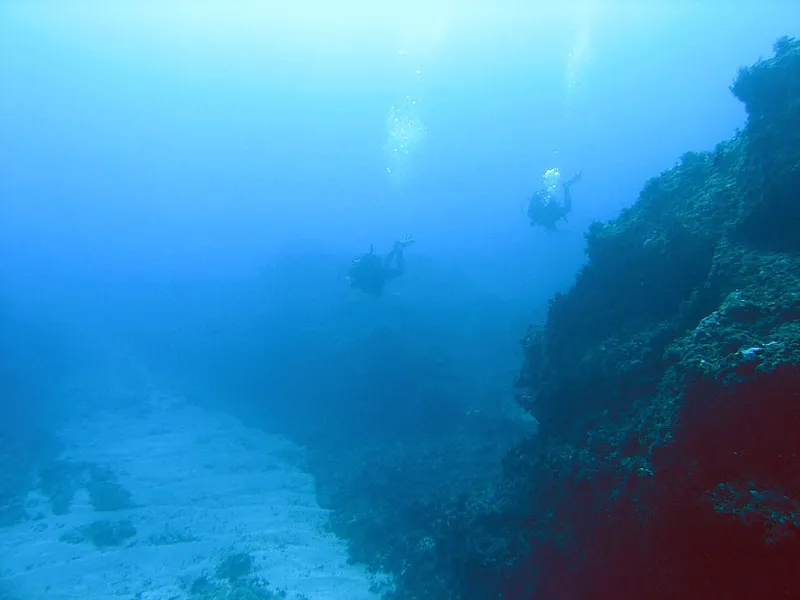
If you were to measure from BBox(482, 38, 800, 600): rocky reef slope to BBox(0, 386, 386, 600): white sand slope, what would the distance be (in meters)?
7.53

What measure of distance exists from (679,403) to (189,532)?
16.1 meters

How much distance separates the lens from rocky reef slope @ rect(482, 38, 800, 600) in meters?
3.97

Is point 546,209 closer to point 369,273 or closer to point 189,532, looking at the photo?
point 369,273

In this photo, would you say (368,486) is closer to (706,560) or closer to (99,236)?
(706,560)

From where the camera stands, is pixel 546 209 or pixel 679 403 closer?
pixel 679 403

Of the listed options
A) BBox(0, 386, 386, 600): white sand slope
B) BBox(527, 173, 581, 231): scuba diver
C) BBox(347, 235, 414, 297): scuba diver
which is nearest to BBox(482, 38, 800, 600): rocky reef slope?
BBox(527, 173, 581, 231): scuba diver

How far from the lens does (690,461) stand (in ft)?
14.6

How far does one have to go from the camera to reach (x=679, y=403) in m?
4.88

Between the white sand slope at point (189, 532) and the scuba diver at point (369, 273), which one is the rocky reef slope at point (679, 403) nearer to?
the white sand slope at point (189, 532)

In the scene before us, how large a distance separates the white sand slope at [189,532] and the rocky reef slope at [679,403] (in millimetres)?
7533

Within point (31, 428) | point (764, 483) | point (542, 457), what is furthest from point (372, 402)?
point (31, 428)

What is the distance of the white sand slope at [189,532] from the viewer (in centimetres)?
1227

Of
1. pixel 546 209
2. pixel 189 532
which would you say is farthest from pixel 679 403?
pixel 189 532

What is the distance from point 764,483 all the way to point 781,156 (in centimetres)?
492
